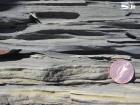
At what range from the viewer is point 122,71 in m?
2.76

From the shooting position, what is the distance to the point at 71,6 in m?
2.93

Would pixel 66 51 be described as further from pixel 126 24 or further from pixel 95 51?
pixel 126 24

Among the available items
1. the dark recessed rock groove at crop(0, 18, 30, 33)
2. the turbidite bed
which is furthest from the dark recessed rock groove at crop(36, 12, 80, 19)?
the dark recessed rock groove at crop(0, 18, 30, 33)

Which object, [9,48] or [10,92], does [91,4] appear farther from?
[10,92]

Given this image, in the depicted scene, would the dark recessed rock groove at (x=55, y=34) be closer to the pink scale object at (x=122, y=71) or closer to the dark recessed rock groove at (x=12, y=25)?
the dark recessed rock groove at (x=12, y=25)

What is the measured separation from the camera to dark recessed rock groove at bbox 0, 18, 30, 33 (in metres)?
2.88

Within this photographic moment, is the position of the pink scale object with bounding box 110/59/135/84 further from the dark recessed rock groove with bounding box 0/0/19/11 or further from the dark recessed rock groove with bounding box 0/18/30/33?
the dark recessed rock groove with bounding box 0/0/19/11

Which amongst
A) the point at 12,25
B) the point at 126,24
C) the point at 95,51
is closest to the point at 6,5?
the point at 12,25

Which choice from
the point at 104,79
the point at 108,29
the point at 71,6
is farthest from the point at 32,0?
the point at 104,79

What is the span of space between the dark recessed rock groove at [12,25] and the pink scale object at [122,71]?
70 cm

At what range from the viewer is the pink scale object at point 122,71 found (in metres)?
2.74

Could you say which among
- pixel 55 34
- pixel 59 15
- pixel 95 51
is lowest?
pixel 95 51

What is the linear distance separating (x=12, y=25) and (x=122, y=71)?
0.85 metres

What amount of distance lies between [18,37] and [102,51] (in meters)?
0.61
